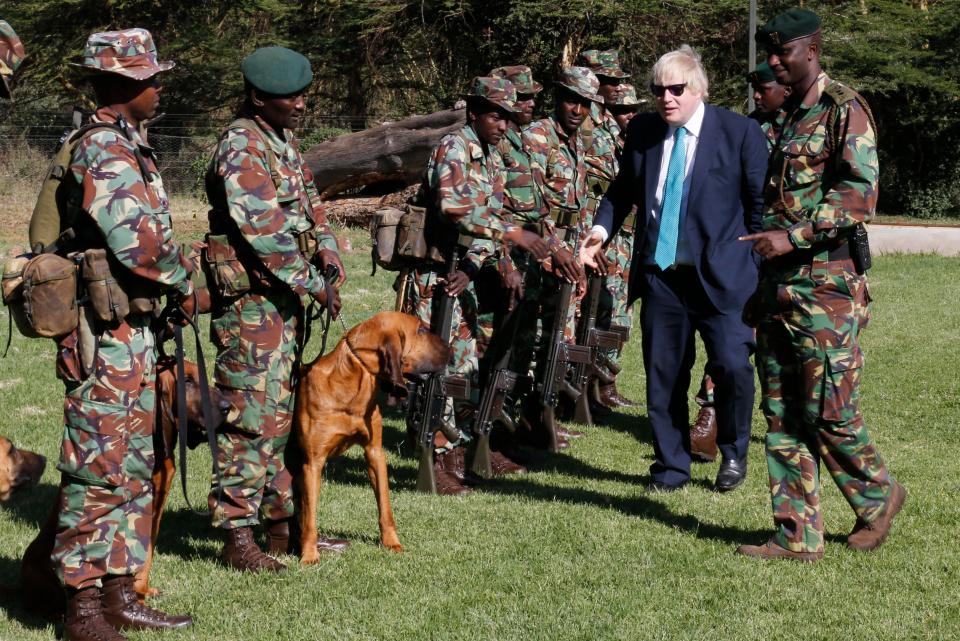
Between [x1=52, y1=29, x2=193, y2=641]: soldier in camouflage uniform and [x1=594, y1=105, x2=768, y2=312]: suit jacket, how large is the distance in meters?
3.24

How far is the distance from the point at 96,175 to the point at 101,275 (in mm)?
379

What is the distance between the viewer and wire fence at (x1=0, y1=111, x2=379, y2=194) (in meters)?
23.5

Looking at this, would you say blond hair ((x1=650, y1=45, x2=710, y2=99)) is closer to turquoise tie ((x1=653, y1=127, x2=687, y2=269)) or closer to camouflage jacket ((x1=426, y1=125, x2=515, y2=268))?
turquoise tie ((x1=653, y1=127, x2=687, y2=269))

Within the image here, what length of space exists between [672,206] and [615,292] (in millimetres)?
3429

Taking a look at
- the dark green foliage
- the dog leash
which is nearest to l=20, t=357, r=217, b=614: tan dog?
the dog leash

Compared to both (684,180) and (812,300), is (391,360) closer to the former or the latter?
(812,300)

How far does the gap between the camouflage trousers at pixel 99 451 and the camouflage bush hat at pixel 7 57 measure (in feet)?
3.23

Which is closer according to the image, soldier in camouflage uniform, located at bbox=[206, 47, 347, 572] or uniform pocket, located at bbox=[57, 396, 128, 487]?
uniform pocket, located at bbox=[57, 396, 128, 487]

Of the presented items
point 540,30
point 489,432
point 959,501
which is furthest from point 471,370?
point 540,30

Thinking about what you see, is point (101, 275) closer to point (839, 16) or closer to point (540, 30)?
point (540, 30)

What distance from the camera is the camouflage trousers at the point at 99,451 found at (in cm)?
450

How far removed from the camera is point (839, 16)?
27.3 m

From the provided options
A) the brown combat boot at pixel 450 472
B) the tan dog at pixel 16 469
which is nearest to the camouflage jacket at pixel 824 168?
the brown combat boot at pixel 450 472

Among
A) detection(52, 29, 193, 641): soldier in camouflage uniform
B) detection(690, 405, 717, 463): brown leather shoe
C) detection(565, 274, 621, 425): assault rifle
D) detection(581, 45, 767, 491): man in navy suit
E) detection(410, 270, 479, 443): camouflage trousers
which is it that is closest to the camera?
detection(52, 29, 193, 641): soldier in camouflage uniform
